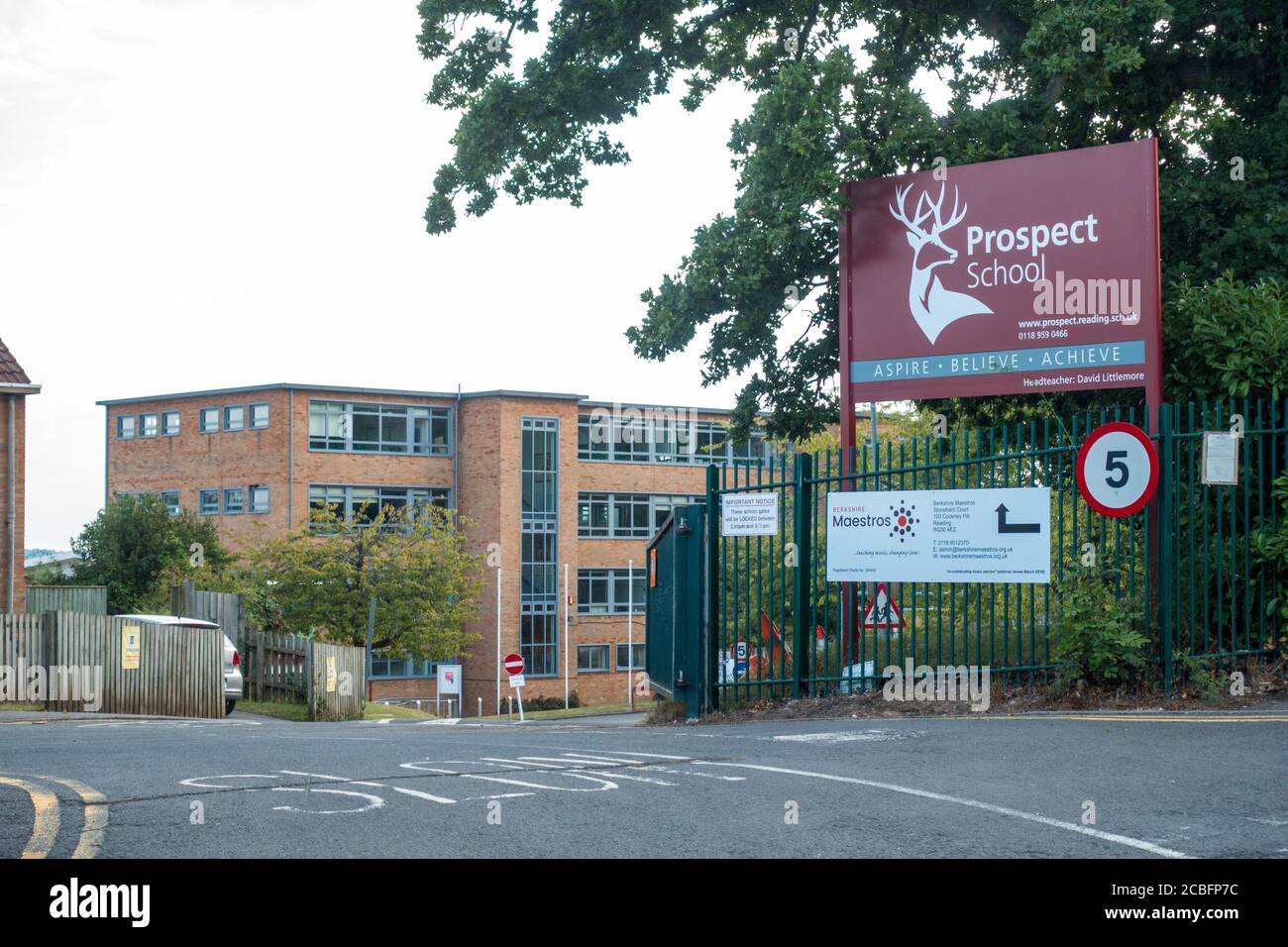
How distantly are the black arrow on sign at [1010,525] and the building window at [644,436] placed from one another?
183ft

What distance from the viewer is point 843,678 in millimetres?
15211

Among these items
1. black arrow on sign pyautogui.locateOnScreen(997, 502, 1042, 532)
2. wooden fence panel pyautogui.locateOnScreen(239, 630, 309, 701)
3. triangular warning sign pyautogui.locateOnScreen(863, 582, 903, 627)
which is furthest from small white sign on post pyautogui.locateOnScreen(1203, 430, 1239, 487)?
wooden fence panel pyautogui.locateOnScreen(239, 630, 309, 701)

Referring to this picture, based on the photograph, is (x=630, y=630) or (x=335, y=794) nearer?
(x=335, y=794)

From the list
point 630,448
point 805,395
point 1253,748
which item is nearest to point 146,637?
point 805,395

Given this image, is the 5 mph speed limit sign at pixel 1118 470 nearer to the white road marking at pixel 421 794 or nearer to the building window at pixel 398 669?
the white road marking at pixel 421 794

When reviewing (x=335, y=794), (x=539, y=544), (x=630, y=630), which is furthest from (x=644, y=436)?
(x=335, y=794)

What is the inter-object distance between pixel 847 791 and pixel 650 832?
1.75m

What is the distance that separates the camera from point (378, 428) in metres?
67.6

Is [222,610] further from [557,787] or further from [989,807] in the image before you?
[989,807]

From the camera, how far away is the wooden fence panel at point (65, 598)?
141ft

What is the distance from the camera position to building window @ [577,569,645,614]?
70.3 metres

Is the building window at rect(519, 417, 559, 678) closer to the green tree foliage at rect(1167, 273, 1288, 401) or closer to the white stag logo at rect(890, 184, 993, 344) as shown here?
the white stag logo at rect(890, 184, 993, 344)

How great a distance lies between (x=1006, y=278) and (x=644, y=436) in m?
57.2
